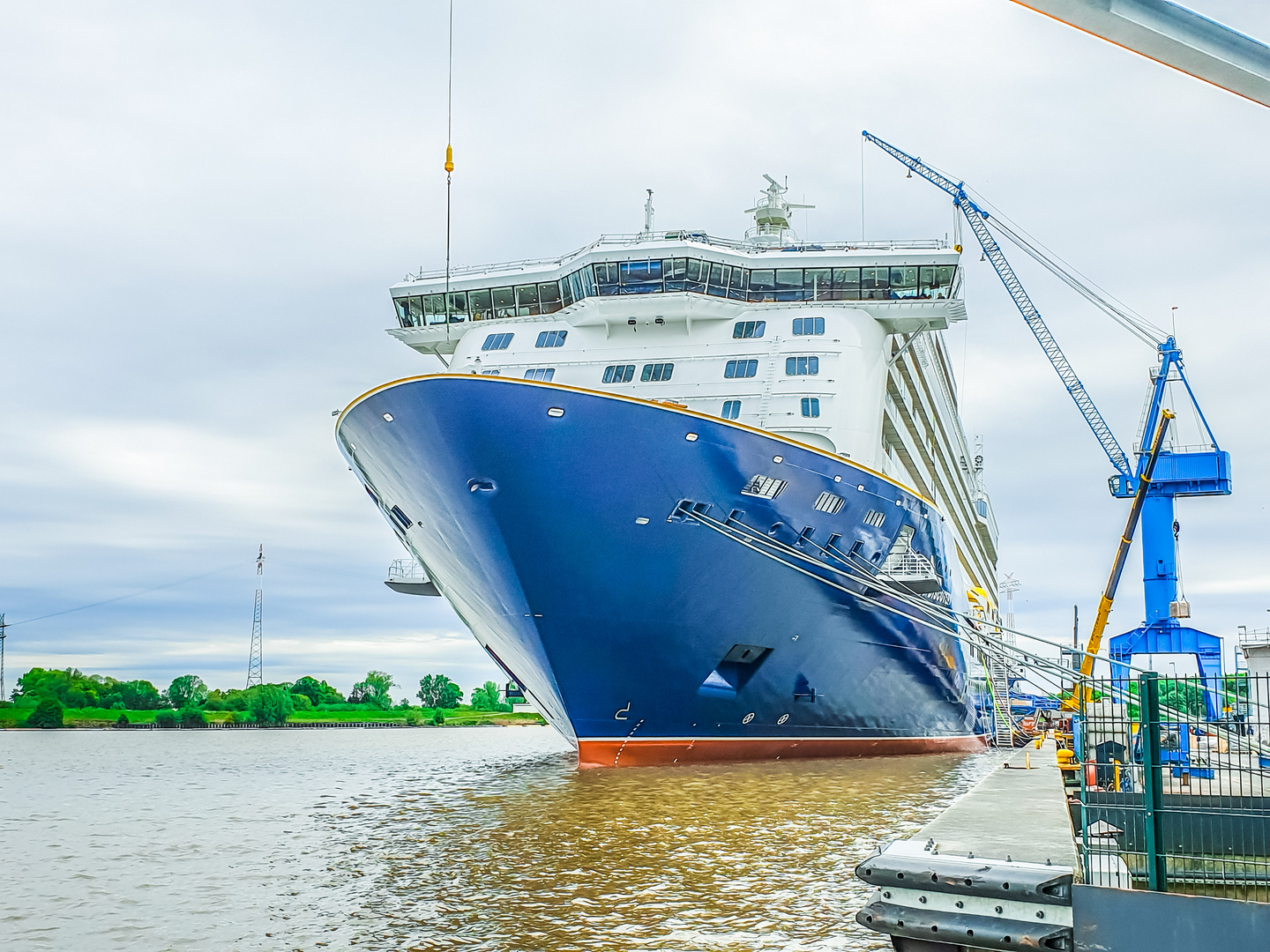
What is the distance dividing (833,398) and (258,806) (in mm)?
13217

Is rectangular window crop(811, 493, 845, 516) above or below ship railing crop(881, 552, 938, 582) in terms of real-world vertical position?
above

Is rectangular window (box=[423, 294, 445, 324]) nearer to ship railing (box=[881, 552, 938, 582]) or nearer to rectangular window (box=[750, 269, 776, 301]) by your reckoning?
rectangular window (box=[750, 269, 776, 301])

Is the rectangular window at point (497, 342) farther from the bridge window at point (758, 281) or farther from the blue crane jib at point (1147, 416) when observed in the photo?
the blue crane jib at point (1147, 416)

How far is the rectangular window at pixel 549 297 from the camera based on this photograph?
79.6 feet

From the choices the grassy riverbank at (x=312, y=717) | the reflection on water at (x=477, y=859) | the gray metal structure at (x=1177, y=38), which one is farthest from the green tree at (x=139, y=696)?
the gray metal structure at (x=1177, y=38)

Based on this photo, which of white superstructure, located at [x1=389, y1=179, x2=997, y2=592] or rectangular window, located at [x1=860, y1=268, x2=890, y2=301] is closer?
white superstructure, located at [x1=389, y1=179, x2=997, y2=592]

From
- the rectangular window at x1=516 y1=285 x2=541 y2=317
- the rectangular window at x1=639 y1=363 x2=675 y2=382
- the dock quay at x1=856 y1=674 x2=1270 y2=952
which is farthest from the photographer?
the rectangular window at x1=516 y1=285 x2=541 y2=317

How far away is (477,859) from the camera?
35.5ft

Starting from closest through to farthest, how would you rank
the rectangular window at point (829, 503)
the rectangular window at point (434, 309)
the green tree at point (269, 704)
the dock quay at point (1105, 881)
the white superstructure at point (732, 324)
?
1. the dock quay at point (1105, 881)
2. the rectangular window at point (829, 503)
3. the white superstructure at point (732, 324)
4. the rectangular window at point (434, 309)
5. the green tree at point (269, 704)

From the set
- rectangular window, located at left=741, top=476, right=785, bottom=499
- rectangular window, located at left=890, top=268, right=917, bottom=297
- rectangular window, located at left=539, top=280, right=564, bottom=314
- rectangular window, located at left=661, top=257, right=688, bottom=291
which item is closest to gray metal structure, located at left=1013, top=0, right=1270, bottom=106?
rectangular window, located at left=741, top=476, right=785, bottom=499

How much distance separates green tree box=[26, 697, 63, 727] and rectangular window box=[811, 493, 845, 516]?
77.2 m

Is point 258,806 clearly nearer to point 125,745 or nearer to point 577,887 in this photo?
point 577,887

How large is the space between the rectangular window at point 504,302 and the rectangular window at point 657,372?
14.5ft

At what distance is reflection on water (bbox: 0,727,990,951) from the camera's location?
312 inches
